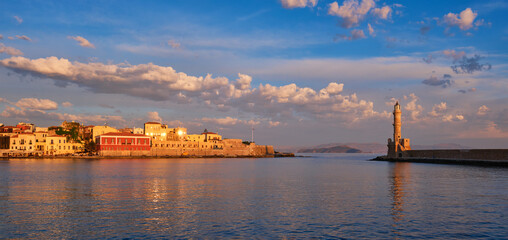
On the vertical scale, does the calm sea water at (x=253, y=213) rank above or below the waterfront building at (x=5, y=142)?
below

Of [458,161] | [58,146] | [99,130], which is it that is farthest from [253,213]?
[99,130]

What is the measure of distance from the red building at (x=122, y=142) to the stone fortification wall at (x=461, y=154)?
87.6m

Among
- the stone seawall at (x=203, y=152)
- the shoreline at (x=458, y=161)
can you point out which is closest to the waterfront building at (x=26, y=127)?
the stone seawall at (x=203, y=152)

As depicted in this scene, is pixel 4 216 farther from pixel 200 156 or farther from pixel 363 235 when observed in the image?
pixel 200 156

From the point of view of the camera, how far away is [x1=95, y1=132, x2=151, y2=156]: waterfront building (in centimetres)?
13188

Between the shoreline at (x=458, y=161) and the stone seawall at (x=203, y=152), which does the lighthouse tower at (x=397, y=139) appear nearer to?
the shoreline at (x=458, y=161)

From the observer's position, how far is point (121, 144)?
442 feet

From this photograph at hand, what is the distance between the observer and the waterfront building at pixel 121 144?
131875 mm

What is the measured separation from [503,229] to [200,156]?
14110 cm

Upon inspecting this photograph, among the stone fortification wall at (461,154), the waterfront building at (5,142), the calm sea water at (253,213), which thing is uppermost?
the waterfront building at (5,142)

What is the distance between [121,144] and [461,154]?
10483cm

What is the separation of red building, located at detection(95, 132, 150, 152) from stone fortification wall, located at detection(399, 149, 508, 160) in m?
87.6

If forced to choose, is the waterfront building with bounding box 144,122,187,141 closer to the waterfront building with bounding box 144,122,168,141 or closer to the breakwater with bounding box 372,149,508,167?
the waterfront building with bounding box 144,122,168,141

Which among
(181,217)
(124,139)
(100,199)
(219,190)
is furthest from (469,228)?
(124,139)
